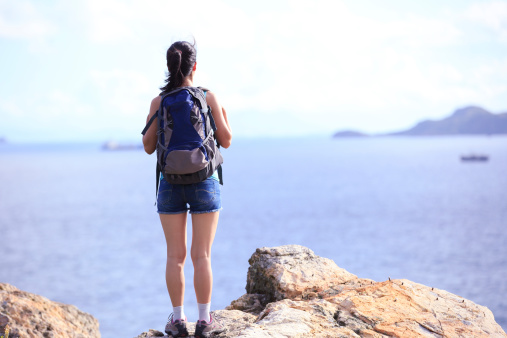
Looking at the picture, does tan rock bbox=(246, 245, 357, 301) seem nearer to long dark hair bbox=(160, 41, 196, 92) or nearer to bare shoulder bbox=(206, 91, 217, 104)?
bare shoulder bbox=(206, 91, 217, 104)

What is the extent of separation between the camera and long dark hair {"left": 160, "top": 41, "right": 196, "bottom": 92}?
5160 millimetres

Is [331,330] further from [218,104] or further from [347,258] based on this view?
[347,258]

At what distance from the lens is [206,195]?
5090mm

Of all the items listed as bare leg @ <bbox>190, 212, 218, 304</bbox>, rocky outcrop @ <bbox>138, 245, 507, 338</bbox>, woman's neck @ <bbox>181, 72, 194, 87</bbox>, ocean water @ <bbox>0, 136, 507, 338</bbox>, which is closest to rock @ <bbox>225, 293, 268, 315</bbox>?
rocky outcrop @ <bbox>138, 245, 507, 338</bbox>

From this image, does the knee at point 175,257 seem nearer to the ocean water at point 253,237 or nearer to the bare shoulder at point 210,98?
the bare shoulder at point 210,98

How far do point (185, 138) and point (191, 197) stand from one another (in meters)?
0.53

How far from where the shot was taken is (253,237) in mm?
86688

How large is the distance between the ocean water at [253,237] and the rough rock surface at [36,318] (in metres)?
51.0

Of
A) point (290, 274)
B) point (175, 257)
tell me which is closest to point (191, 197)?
point (175, 257)

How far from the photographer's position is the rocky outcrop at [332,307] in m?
5.34

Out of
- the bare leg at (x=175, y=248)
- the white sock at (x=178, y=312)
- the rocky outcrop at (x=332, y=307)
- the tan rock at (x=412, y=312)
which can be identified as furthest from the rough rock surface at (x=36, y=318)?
the tan rock at (x=412, y=312)

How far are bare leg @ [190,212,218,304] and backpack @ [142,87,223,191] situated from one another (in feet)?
1.33

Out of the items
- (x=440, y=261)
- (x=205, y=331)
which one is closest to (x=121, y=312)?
(x=440, y=261)

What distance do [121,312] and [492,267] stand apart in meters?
47.9
